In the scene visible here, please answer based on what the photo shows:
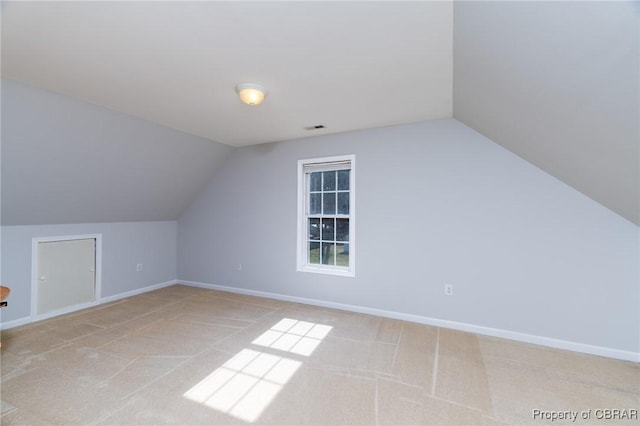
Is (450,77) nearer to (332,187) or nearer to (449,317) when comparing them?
(332,187)

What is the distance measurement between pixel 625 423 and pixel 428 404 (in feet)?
4.05

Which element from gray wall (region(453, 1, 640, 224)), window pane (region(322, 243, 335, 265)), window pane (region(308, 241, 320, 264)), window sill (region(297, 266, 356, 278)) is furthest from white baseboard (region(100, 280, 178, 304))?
gray wall (region(453, 1, 640, 224))

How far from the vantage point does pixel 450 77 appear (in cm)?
229

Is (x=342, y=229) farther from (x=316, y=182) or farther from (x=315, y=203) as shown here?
(x=316, y=182)

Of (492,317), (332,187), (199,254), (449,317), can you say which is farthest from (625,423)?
(199,254)

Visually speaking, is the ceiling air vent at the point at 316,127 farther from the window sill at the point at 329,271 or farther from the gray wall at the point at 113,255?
the gray wall at the point at 113,255

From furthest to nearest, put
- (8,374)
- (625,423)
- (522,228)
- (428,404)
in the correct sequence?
(522,228), (8,374), (428,404), (625,423)

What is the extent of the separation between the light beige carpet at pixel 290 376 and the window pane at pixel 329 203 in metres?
1.51

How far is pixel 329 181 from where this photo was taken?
4.06m

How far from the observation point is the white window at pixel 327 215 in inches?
152

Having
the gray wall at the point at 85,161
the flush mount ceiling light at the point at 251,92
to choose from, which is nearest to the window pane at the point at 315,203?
the gray wall at the point at 85,161

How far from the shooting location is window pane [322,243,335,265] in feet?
13.2

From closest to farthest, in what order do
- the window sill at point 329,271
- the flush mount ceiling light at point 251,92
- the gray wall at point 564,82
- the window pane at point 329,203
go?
the gray wall at point 564,82 → the flush mount ceiling light at point 251,92 → the window sill at point 329,271 → the window pane at point 329,203

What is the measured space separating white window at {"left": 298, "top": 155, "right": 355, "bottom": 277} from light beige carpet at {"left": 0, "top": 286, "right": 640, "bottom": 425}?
0.91m
